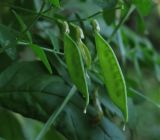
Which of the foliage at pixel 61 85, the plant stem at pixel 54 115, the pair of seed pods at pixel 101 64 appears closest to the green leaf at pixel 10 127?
the foliage at pixel 61 85

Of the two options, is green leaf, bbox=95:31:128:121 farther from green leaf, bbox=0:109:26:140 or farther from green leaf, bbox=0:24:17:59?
green leaf, bbox=0:109:26:140

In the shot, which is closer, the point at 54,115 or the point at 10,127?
the point at 54,115

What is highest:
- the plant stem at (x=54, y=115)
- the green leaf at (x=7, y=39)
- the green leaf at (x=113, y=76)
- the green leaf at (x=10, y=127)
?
the green leaf at (x=7, y=39)

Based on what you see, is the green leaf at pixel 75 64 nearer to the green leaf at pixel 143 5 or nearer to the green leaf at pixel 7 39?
the green leaf at pixel 7 39

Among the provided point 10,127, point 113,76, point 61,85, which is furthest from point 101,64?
point 10,127

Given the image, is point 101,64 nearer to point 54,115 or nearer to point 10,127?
point 54,115

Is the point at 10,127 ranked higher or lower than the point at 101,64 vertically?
lower
